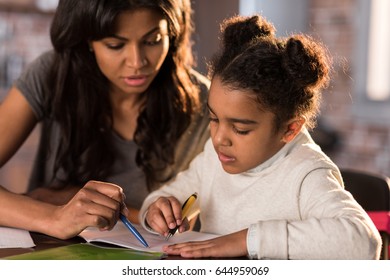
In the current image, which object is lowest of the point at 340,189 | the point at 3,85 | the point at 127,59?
the point at 3,85

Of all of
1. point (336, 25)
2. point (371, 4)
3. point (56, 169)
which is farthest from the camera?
point (336, 25)

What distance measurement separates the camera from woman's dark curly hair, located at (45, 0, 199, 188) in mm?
1162

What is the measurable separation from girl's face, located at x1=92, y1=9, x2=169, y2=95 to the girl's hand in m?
0.24

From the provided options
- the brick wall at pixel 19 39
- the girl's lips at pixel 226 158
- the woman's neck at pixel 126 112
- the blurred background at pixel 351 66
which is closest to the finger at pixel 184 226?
the girl's lips at pixel 226 158

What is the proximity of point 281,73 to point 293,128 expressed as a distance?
0.09 m

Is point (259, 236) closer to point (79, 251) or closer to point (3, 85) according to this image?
point (79, 251)

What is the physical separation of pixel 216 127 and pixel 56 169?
17.5 inches

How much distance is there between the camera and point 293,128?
2.96ft

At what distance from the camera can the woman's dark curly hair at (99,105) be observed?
3.81ft

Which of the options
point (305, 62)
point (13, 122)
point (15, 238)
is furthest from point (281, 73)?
point (13, 122)

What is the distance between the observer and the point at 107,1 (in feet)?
3.45

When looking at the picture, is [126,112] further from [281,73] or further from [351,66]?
[351,66]

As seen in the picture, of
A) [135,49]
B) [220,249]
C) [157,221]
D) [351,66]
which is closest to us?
[220,249]

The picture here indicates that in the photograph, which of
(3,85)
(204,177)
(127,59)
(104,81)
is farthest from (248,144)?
(3,85)
